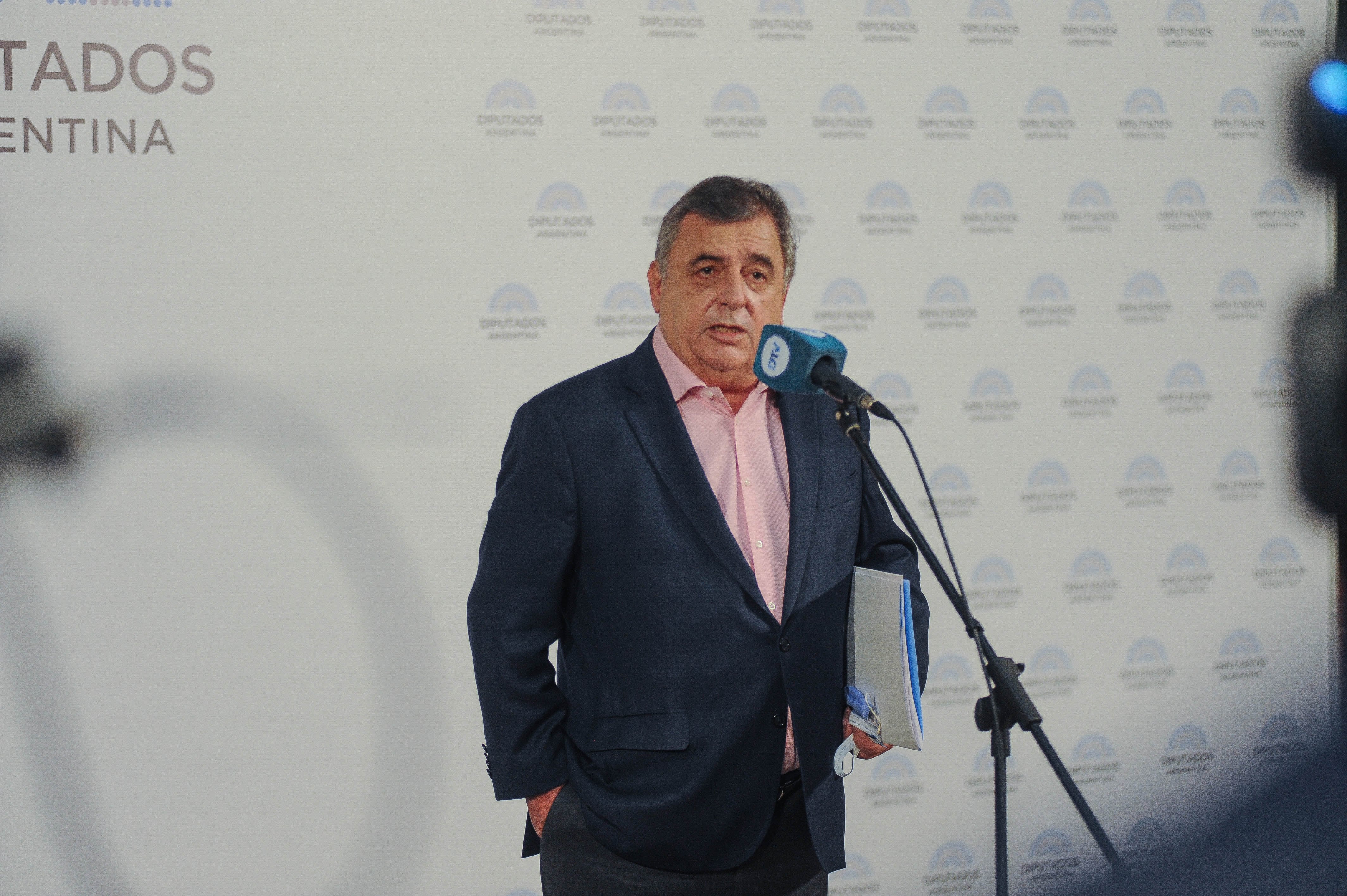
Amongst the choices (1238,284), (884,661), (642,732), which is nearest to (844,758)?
(884,661)

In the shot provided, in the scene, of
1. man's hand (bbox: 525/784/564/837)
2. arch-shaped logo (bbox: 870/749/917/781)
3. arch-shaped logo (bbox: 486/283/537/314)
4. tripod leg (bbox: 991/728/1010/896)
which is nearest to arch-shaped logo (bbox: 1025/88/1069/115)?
arch-shaped logo (bbox: 486/283/537/314)

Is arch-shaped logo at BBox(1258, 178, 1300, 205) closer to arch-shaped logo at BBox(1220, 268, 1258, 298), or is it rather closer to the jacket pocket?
arch-shaped logo at BBox(1220, 268, 1258, 298)

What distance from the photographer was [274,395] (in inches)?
106

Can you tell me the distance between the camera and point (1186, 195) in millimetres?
3225

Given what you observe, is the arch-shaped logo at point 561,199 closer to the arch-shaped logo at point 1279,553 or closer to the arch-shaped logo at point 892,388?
the arch-shaped logo at point 892,388

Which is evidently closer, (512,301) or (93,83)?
(93,83)

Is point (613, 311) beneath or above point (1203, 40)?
beneath

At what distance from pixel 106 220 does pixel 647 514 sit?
1.80 metres

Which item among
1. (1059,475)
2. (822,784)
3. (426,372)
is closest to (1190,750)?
(1059,475)

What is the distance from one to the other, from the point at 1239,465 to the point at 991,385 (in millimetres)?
889

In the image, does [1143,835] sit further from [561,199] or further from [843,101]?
[561,199]

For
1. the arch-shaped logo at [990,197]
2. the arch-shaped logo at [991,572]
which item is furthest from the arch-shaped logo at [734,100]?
the arch-shaped logo at [991,572]

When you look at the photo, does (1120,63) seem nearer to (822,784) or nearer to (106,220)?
(822,784)

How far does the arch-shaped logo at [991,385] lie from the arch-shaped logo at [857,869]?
55.1 inches
